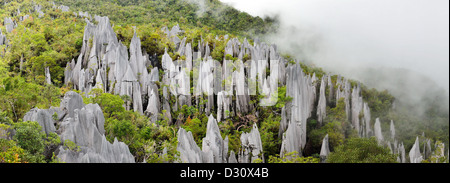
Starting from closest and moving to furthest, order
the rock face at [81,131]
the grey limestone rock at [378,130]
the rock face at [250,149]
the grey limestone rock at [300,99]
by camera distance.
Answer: the rock face at [81,131]
the rock face at [250,149]
the grey limestone rock at [300,99]
the grey limestone rock at [378,130]

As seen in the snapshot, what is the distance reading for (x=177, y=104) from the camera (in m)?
22.8

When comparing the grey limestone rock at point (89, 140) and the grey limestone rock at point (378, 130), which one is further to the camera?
the grey limestone rock at point (378, 130)

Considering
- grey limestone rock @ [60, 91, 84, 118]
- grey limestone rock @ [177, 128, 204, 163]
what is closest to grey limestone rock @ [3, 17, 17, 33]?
grey limestone rock @ [60, 91, 84, 118]

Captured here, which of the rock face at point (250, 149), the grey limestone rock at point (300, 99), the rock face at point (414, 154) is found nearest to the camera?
the rock face at point (250, 149)

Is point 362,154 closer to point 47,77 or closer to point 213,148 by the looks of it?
point 213,148

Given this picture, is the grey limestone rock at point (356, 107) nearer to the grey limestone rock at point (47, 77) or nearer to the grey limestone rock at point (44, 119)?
the grey limestone rock at point (44, 119)

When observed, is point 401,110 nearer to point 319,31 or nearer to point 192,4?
point 319,31

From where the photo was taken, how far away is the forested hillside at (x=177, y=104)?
12.7m

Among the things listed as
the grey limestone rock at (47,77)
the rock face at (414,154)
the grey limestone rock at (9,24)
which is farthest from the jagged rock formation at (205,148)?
the grey limestone rock at (9,24)

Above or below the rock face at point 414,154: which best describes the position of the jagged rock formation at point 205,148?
above

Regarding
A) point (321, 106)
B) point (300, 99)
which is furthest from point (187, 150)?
point (321, 106)

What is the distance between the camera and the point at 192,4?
41.0 m
